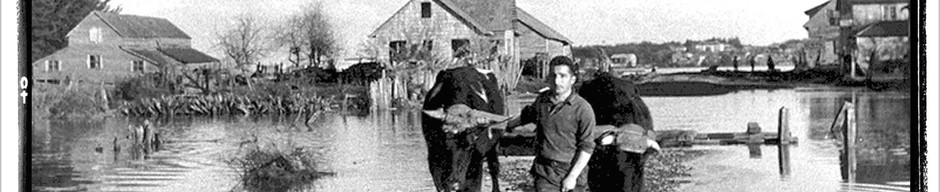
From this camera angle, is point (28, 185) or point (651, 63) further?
point (28, 185)

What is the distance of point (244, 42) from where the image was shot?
6852 mm

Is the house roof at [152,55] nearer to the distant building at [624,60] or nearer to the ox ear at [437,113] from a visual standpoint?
the ox ear at [437,113]

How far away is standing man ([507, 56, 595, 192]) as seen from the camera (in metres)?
6.30

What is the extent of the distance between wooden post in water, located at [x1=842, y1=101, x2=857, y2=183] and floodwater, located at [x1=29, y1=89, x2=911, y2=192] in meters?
0.03

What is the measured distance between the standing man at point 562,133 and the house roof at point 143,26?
1.69 metres

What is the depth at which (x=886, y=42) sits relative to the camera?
258 inches

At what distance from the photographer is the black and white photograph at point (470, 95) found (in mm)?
6535

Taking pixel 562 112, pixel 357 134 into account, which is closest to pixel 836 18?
pixel 562 112

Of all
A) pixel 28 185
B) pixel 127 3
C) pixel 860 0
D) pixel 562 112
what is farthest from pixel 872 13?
pixel 28 185

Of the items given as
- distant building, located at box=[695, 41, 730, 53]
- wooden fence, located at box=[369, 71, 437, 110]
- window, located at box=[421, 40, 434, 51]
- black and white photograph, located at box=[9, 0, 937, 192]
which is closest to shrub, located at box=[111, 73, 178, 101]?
black and white photograph, located at box=[9, 0, 937, 192]

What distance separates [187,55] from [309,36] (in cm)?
58

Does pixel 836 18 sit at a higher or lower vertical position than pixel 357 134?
higher

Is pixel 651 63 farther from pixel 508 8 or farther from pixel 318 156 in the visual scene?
pixel 318 156

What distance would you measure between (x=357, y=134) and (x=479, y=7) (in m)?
0.79
